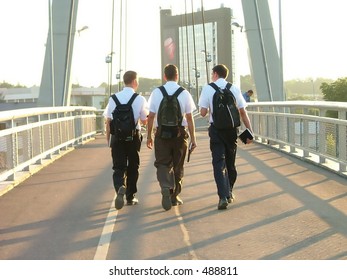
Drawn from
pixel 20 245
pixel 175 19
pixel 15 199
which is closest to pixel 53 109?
pixel 15 199

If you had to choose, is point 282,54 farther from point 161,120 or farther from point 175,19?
point 175,19

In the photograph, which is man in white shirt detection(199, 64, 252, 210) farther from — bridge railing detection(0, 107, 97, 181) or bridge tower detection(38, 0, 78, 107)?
bridge tower detection(38, 0, 78, 107)

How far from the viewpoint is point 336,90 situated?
87.6 meters

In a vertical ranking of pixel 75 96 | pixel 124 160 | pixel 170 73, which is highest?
pixel 75 96

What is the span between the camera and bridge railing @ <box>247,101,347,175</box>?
8.52 m

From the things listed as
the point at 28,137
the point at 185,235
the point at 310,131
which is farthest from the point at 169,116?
the point at 310,131

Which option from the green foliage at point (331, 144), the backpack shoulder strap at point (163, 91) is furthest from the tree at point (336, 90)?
the backpack shoulder strap at point (163, 91)

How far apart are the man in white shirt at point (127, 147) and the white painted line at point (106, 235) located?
0.68 feet

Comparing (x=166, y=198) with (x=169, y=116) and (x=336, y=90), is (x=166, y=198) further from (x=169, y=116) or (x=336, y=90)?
(x=336, y=90)

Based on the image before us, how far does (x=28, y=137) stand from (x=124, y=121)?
359cm

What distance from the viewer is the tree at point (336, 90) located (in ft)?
282

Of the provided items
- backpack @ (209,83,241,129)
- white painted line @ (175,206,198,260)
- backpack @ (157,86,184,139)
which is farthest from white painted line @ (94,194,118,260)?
backpack @ (209,83,241,129)

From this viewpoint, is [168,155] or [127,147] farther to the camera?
[127,147]

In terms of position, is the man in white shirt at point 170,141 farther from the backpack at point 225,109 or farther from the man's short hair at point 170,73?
the backpack at point 225,109
